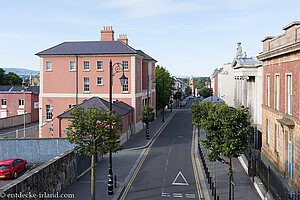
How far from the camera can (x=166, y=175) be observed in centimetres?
2230

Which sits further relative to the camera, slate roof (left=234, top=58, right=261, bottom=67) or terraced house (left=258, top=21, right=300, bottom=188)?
slate roof (left=234, top=58, right=261, bottom=67)

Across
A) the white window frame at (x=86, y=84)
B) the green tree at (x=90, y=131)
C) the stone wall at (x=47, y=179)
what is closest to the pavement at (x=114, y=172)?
the stone wall at (x=47, y=179)

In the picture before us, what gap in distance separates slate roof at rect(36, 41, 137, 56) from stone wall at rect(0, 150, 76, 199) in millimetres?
24836

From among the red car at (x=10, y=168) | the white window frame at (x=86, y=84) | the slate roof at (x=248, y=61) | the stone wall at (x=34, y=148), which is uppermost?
the slate roof at (x=248, y=61)

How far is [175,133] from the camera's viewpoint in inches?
1694

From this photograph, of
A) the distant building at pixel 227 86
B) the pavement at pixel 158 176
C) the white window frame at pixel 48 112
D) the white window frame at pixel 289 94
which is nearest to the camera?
the pavement at pixel 158 176

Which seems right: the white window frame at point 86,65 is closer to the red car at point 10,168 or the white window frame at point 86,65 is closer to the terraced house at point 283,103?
the red car at point 10,168

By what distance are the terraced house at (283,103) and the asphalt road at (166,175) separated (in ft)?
19.5

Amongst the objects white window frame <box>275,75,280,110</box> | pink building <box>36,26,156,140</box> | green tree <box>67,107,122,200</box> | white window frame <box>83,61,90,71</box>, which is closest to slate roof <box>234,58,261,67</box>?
pink building <box>36,26,156,140</box>

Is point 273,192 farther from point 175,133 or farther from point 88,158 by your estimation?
point 175,133

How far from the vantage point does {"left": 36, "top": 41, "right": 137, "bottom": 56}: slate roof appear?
1693 inches

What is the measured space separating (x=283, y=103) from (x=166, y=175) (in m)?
9.58

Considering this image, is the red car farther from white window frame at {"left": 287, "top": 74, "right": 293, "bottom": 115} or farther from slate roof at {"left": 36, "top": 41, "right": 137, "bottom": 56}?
slate roof at {"left": 36, "top": 41, "right": 137, "bottom": 56}

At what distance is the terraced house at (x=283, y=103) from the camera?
56.2 ft
